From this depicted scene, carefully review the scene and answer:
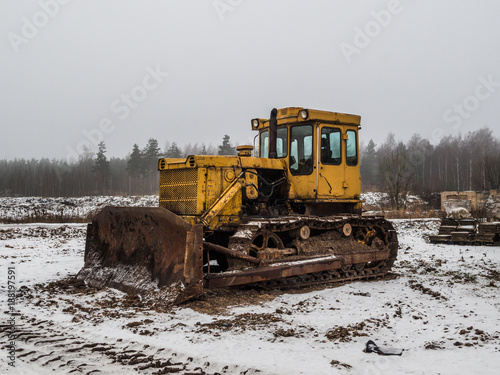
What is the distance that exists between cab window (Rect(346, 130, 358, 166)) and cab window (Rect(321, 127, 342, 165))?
243 millimetres

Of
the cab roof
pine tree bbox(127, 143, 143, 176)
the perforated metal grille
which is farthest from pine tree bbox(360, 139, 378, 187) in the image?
the perforated metal grille

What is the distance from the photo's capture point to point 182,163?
8.20 meters

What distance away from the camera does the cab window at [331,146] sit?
9148 mm

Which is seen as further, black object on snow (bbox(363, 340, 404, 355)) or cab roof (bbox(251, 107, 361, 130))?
cab roof (bbox(251, 107, 361, 130))

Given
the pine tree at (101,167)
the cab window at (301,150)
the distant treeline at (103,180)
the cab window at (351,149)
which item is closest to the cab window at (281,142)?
the cab window at (301,150)

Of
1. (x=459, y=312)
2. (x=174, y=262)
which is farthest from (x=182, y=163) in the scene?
(x=459, y=312)

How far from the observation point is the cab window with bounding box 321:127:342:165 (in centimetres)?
915

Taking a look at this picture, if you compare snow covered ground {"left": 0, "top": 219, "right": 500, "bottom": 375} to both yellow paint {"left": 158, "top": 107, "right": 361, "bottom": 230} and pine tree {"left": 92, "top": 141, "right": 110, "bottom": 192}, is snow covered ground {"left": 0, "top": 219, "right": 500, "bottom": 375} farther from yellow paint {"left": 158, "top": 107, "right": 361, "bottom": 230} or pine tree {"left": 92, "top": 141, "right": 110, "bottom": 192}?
pine tree {"left": 92, "top": 141, "right": 110, "bottom": 192}

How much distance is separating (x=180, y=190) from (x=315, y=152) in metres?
2.79

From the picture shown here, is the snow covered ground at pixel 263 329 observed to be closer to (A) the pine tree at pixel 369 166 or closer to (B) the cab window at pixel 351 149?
(B) the cab window at pixel 351 149

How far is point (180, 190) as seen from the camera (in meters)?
8.20

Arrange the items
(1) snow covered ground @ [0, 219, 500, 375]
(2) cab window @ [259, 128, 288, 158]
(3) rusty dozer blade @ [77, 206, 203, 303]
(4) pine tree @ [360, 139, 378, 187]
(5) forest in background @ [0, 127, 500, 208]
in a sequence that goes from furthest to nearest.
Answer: (4) pine tree @ [360, 139, 378, 187] → (5) forest in background @ [0, 127, 500, 208] → (2) cab window @ [259, 128, 288, 158] → (3) rusty dozer blade @ [77, 206, 203, 303] → (1) snow covered ground @ [0, 219, 500, 375]

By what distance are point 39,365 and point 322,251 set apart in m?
5.61

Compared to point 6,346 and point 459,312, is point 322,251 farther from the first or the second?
point 6,346
